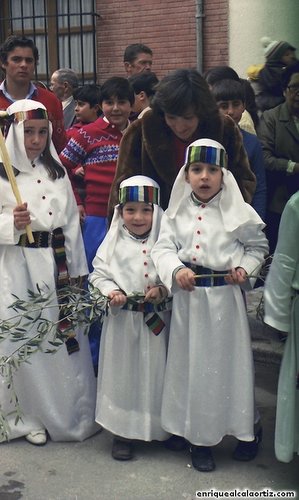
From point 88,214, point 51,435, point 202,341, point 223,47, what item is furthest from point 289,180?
point 223,47

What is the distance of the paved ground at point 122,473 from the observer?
A: 3832 millimetres

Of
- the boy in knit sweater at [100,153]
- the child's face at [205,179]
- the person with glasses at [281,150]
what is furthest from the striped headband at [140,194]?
the person with glasses at [281,150]

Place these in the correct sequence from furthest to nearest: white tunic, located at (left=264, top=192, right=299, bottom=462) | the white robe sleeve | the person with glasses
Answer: the person with glasses
the white robe sleeve
white tunic, located at (left=264, top=192, right=299, bottom=462)

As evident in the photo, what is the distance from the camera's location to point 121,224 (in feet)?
14.0

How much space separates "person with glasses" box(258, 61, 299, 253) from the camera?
5.54 metres

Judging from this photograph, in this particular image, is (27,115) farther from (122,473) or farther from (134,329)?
(122,473)

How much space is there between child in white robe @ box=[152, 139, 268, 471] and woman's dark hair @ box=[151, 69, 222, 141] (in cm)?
20

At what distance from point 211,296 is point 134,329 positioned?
1.53ft

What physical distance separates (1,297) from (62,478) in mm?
1041

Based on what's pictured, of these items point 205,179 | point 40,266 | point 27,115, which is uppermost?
point 27,115

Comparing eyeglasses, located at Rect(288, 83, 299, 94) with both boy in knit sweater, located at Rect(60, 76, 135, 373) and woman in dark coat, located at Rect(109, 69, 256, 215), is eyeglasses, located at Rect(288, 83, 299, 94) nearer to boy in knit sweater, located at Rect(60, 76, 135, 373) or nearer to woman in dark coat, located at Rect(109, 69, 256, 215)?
boy in knit sweater, located at Rect(60, 76, 135, 373)

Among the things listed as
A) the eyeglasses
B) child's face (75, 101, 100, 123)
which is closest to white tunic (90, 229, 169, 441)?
the eyeglasses

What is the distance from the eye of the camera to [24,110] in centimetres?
434

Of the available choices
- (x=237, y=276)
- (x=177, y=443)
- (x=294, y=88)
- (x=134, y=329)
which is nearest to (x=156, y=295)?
(x=134, y=329)
